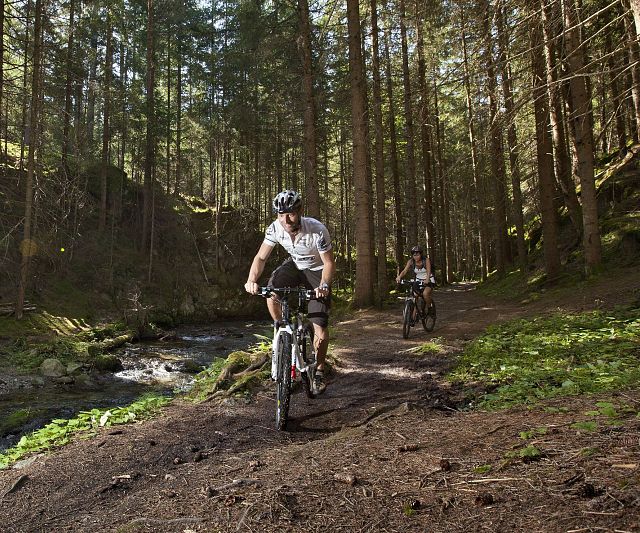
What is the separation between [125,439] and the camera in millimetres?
4578

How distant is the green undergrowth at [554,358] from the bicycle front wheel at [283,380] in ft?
6.71

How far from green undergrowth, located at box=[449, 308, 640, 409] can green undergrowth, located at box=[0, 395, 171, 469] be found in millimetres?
4097

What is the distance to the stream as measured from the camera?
27.5 feet

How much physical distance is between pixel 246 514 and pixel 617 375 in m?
4.07

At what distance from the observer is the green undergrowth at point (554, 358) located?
4.59 m

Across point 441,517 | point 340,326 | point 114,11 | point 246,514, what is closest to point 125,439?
point 246,514

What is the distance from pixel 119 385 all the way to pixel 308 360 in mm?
7629

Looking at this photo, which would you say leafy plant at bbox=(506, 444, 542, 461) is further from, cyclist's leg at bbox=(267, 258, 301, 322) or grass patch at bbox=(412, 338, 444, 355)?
grass patch at bbox=(412, 338, 444, 355)

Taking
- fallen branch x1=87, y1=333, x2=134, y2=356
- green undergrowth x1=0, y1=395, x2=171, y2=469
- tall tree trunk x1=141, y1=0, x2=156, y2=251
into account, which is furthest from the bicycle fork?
tall tree trunk x1=141, y1=0, x2=156, y2=251

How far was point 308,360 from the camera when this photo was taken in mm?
5512

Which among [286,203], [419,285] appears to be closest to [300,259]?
[286,203]

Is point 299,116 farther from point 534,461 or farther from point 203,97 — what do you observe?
point 203,97

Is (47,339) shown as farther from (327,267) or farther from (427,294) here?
(327,267)

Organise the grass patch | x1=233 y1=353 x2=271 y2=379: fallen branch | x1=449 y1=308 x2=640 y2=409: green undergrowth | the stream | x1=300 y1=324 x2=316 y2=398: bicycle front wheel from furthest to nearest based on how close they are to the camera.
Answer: the stream < the grass patch < x1=233 y1=353 x2=271 y2=379: fallen branch < x1=300 y1=324 x2=316 y2=398: bicycle front wheel < x1=449 y1=308 x2=640 y2=409: green undergrowth
